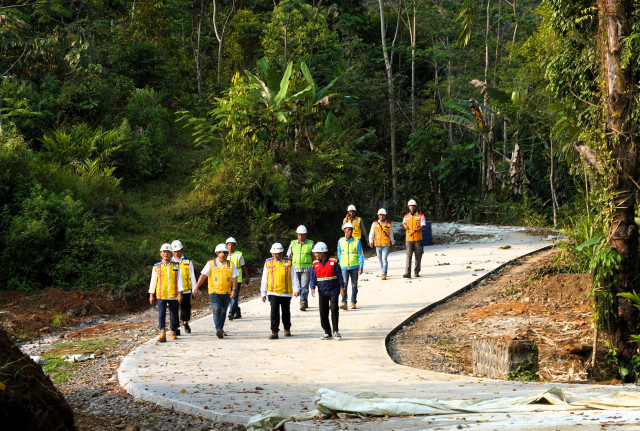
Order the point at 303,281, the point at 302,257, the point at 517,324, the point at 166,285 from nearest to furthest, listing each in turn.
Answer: the point at 166,285
the point at 517,324
the point at 302,257
the point at 303,281

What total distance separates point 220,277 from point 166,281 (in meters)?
0.99

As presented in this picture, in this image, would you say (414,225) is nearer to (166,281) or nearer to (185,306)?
Answer: (185,306)

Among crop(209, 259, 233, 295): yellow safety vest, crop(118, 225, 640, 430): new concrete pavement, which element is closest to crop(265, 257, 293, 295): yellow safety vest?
crop(209, 259, 233, 295): yellow safety vest

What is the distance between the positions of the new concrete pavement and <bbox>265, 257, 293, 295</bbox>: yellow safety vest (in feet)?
3.06

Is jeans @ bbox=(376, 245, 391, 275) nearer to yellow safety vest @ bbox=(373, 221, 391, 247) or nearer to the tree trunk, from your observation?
yellow safety vest @ bbox=(373, 221, 391, 247)

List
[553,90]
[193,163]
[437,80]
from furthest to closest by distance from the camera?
[437,80] → [193,163] → [553,90]

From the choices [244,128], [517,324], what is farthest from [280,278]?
[244,128]

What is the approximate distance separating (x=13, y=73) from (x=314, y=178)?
492 inches

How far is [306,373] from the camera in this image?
9.51m

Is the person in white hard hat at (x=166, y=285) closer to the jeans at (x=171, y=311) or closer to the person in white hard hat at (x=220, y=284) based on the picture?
the jeans at (x=171, y=311)

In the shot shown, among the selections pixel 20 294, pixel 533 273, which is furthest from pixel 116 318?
pixel 533 273

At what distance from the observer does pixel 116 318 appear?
16125mm

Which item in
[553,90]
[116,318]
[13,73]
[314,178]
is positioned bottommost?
[116,318]

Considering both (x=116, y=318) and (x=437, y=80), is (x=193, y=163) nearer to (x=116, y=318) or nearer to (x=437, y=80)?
(x=116, y=318)
